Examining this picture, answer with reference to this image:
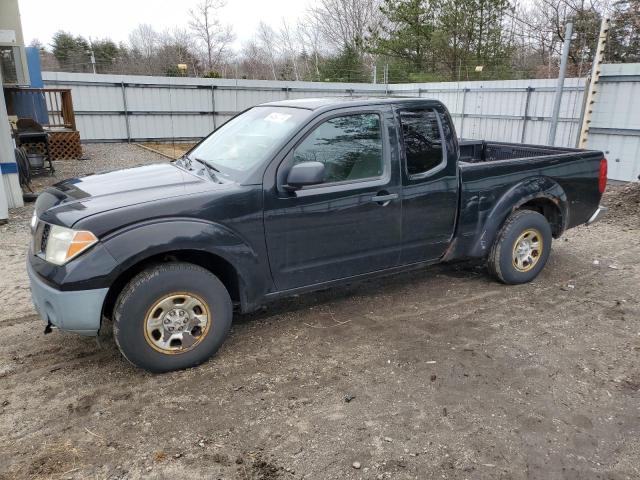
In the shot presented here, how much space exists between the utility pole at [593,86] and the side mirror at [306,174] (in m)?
9.22

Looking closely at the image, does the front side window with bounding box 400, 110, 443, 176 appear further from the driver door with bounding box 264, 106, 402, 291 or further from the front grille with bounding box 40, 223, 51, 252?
the front grille with bounding box 40, 223, 51, 252

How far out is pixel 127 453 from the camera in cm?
266

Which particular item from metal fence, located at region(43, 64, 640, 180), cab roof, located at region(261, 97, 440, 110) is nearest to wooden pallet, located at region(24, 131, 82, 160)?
metal fence, located at region(43, 64, 640, 180)

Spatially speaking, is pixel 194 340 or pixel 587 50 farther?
pixel 587 50

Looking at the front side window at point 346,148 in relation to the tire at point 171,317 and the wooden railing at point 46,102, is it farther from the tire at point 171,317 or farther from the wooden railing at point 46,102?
the wooden railing at point 46,102

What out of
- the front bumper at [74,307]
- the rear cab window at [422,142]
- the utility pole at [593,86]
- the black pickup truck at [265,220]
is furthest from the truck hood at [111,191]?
the utility pole at [593,86]

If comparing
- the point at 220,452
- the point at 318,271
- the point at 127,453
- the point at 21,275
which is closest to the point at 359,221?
the point at 318,271

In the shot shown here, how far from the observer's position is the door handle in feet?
12.9

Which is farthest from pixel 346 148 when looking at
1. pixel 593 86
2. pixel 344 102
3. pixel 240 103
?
pixel 240 103

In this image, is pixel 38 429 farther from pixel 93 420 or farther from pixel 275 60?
pixel 275 60

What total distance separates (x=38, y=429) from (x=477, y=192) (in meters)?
3.89

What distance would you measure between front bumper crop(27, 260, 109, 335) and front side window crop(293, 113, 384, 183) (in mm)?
1658

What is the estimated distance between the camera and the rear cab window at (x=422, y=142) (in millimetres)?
4141

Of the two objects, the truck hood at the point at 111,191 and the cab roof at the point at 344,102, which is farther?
the cab roof at the point at 344,102
